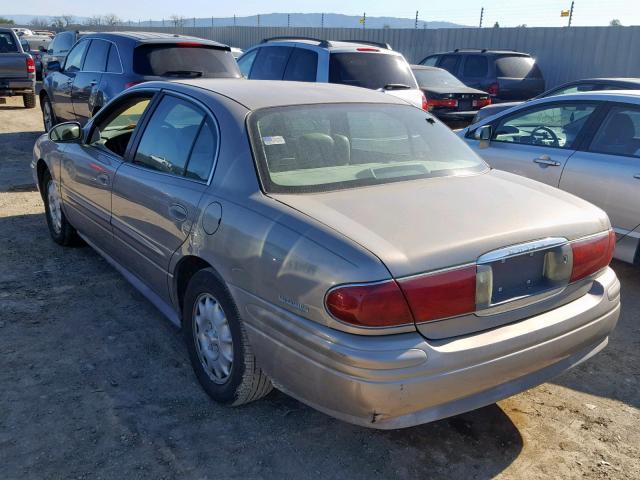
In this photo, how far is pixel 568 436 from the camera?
3115 millimetres

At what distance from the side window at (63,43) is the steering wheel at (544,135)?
13826mm

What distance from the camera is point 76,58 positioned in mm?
9727

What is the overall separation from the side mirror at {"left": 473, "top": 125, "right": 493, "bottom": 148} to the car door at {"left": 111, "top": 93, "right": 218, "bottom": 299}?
10.4 feet

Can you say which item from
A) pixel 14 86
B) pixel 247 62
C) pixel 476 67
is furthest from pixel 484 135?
pixel 14 86

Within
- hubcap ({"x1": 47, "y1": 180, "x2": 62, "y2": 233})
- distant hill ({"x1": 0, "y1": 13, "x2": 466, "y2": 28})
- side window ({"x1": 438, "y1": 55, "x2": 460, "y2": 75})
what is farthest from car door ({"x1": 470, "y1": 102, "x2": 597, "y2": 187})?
distant hill ({"x1": 0, "y1": 13, "x2": 466, "y2": 28})

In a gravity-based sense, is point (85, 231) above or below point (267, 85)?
below

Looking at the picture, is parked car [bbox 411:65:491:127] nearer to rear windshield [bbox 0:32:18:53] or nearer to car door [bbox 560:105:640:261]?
car door [bbox 560:105:640:261]

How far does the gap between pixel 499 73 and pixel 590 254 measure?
454 inches

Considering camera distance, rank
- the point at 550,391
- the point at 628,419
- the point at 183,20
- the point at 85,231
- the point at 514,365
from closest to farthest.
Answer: the point at 514,365 → the point at 628,419 → the point at 550,391 → the point at 85,231 → the point at 183,20

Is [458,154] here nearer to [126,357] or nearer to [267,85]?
[267,85]

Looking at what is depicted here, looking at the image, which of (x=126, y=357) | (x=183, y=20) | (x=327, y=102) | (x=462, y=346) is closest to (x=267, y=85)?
(x=327, y=102)

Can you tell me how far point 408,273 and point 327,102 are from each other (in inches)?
60.7

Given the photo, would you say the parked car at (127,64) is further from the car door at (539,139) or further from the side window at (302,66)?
the car door at (539,139)

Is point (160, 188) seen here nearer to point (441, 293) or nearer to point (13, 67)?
point (441, 293)
